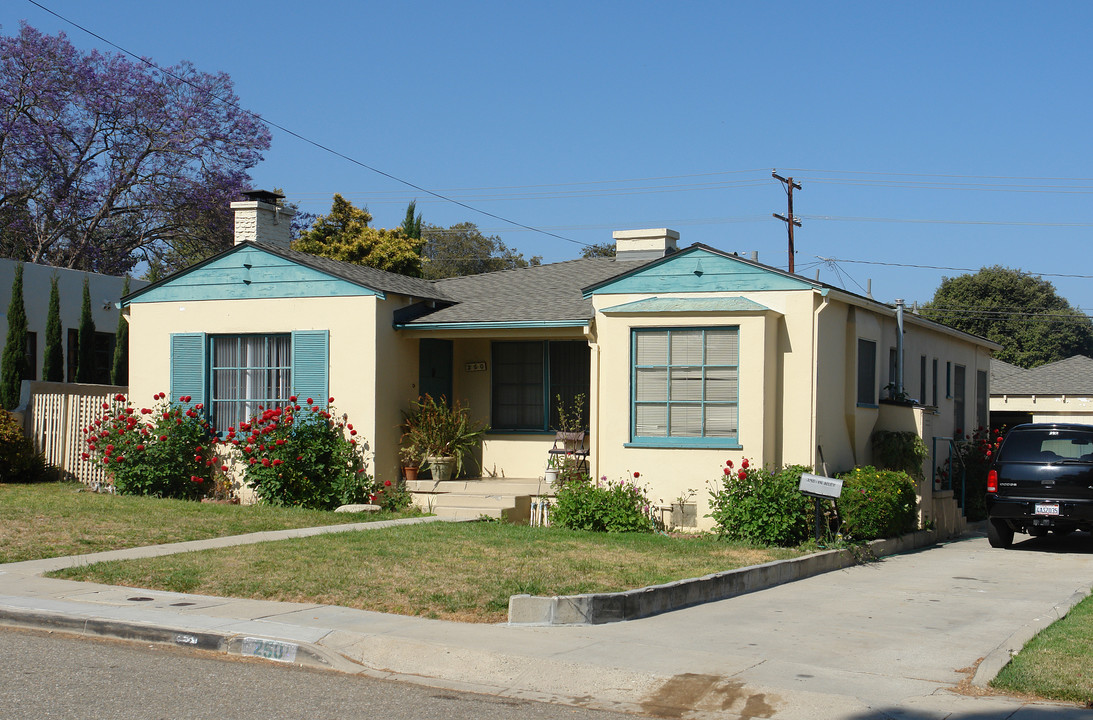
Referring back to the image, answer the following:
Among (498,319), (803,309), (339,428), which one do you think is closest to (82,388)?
(339,428)

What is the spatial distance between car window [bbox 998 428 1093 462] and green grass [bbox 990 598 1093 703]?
6.48 metres

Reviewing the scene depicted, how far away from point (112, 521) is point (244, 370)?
4.23m

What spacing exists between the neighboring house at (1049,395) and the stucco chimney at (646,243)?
1649cm

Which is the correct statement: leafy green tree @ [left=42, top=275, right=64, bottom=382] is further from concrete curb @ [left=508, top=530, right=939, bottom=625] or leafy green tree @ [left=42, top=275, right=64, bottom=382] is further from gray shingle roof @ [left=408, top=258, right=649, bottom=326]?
concrete curb @ [left=508, top=530, right=939, bottom=625]

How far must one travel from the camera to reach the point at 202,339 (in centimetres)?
1752

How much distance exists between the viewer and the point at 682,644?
8234 millimetres

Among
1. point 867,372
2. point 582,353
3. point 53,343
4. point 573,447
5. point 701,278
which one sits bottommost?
point 573,447

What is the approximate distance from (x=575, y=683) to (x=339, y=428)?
989cm

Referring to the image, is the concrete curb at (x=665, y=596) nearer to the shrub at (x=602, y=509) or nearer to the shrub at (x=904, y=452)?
the shrub at (x=602, y=509)

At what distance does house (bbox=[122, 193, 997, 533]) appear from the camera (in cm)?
1455

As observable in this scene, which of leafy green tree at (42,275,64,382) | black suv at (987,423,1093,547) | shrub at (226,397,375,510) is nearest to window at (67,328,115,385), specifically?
leafy green tree at (42,275,64,382)

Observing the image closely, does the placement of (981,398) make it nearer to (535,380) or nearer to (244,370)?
(535,380)

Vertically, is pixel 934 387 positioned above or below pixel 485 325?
below

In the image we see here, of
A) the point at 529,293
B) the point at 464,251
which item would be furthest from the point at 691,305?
the point at 464,251
